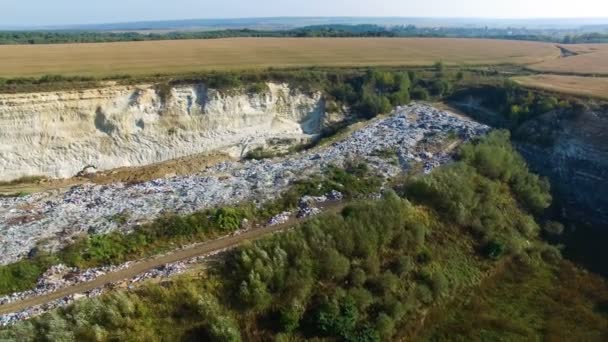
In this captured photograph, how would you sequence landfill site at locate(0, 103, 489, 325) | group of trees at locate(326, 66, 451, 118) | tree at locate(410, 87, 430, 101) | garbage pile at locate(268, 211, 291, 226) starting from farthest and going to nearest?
1. tree at locate(410, 87, 430, 101)
2. group of trees at locate(326, 66, 451, 118)
3. garbage pile at locate(268, 211, 291, 226)
4. landfill site at locate(0, 103, 489, 325)

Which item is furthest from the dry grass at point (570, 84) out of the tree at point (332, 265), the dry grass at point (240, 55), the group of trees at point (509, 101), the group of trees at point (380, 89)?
the tree at point (332, 265)

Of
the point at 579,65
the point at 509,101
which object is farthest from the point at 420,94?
the point at 579,65

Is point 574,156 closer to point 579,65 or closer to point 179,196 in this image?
point 179,196

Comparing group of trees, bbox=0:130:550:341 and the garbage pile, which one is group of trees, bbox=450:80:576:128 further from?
the garbage pile

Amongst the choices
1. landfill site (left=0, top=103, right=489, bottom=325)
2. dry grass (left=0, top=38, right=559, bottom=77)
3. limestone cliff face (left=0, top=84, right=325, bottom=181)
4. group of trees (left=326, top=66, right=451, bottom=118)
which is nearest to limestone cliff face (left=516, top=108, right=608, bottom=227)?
landfill site (left=0, top=103, right=489, bottom=325)

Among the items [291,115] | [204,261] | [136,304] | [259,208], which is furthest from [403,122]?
[136,304]

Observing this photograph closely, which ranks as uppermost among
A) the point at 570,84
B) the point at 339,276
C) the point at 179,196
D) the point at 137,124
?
the point at 570,84

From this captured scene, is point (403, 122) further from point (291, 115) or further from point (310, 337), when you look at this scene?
point (310, 337)
